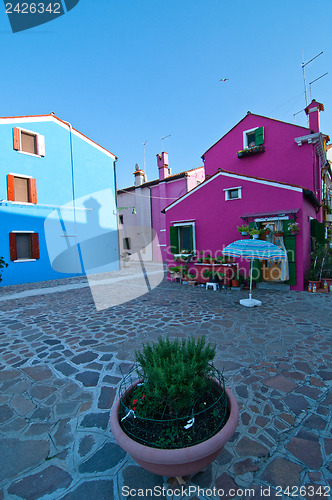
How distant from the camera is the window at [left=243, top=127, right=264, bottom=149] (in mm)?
11578

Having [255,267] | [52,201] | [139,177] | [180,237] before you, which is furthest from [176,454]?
[139,177]

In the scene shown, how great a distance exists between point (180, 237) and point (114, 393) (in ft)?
30.1

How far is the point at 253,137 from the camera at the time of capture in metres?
12.2

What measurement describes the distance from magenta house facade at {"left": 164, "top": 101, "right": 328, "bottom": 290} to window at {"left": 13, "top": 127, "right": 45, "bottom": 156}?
7710 mm

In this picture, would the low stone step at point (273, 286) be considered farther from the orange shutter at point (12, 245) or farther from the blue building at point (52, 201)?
the orange shutter at point (12, 245)

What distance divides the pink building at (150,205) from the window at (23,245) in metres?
6.91

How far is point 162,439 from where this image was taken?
70.1 inches

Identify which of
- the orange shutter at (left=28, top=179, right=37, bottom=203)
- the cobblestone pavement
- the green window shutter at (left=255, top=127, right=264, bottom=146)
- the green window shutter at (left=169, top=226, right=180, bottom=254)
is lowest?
the cobblestone pavement

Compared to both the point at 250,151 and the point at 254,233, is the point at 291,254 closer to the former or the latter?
the point at 254,233

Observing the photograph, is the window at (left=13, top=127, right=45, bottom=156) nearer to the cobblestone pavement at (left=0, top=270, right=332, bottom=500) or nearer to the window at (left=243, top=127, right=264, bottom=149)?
the cobblestone pavement at (left=0, top=270, right=332, bottom=500)

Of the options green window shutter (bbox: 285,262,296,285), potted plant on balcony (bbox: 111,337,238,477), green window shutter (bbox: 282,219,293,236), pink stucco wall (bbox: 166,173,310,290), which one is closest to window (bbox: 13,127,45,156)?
pink stucco wall (bbox: 166,173,310,290)

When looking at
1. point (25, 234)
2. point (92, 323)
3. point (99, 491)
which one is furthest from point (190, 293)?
point (25, 234)

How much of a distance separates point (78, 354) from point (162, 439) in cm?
299

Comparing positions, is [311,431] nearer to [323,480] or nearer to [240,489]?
[323,480]
